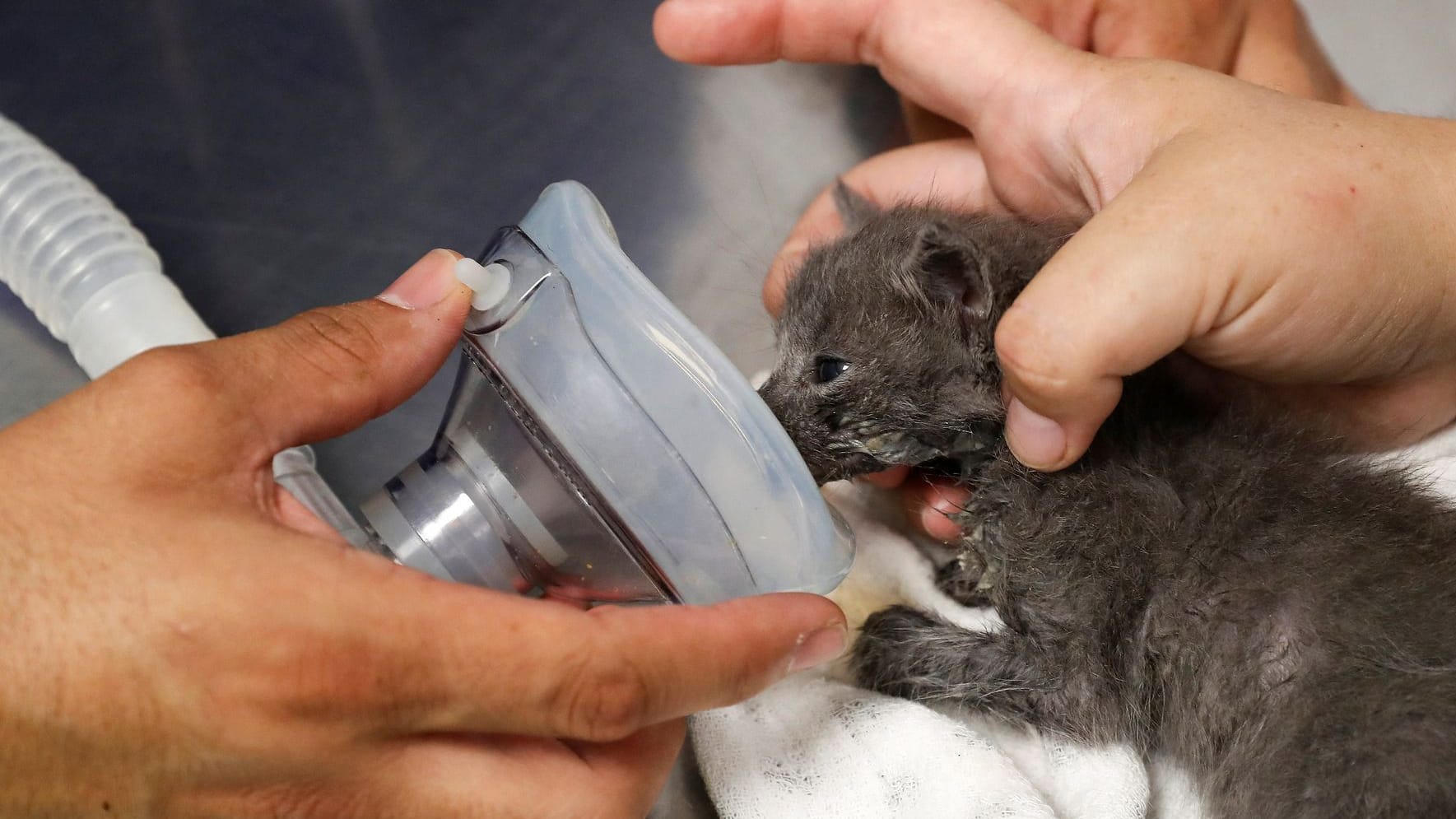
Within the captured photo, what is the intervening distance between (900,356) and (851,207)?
1.94ft

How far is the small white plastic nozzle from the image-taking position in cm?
135

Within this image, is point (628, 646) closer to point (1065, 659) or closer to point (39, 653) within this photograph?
point (39, 653)

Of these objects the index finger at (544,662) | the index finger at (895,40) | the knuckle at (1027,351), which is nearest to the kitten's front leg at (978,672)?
the knuckle at (1027,351)

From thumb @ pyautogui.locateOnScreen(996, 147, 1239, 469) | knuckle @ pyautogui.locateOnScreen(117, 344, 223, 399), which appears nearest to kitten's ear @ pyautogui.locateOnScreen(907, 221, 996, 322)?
thumb @ pyautogui.locateOnScreen(996, 147, 1239, 469)

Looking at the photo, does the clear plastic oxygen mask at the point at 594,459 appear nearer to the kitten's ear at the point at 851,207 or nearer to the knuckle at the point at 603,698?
the knuckle at the point at 603,698

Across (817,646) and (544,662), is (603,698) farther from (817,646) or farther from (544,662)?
(817,646)

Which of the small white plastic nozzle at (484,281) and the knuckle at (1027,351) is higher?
the small white plastic nozzle at (484,281)

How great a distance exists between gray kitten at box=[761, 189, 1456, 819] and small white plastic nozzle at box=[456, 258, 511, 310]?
0.63m

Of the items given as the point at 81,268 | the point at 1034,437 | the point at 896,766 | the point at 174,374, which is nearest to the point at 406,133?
the point at 81,268

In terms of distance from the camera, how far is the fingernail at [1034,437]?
161cm

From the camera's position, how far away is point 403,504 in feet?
4.77

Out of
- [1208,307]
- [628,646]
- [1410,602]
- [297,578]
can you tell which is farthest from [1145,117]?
[297,578]

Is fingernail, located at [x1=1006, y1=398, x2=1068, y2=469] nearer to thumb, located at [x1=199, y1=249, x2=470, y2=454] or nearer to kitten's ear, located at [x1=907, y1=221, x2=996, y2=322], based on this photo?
kitten's ear, located at [x1=907, y1=221, x2=996, y2=322]

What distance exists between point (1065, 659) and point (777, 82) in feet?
6.00
